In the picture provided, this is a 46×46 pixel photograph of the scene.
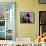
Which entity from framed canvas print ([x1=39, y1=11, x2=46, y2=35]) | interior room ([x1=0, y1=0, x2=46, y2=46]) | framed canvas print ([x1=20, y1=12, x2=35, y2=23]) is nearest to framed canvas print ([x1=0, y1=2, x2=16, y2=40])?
interior room ([x1=0, y1=0, x2=46, y2=46])

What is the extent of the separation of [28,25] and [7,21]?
0.78m

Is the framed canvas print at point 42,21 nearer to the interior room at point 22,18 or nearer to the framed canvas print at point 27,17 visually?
the interior room at point 22,18

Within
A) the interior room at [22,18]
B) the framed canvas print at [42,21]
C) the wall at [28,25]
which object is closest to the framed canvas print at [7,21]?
the interior room at [22,18]

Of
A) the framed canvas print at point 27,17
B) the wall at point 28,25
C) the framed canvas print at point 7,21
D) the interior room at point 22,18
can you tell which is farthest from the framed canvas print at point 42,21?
the framed canvas print at point 7,21

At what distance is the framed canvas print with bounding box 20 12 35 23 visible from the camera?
200 inches

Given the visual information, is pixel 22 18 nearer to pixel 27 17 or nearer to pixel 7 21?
pixel 27 17

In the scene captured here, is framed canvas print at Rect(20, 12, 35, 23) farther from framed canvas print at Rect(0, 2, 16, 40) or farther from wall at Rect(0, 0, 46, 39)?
framed canvas print at Rect(0, 2, 16, 40)

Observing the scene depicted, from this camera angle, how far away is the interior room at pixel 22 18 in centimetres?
502

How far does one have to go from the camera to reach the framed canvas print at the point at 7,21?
16.7 feet

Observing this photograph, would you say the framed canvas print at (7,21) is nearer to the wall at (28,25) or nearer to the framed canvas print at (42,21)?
the wall at (28,25)

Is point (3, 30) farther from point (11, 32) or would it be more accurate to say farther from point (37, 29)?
point (37, 29)

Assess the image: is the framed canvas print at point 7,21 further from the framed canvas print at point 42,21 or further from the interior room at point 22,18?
the framed canvas print at point 42,21

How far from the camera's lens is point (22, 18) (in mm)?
5109

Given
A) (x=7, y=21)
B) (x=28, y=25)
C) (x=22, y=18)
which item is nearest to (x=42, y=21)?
(x=28, y=25)
